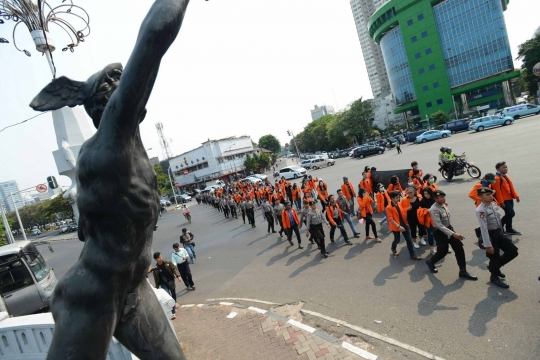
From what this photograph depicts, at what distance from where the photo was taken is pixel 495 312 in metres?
4.32

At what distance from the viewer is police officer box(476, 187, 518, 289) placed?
477 cm

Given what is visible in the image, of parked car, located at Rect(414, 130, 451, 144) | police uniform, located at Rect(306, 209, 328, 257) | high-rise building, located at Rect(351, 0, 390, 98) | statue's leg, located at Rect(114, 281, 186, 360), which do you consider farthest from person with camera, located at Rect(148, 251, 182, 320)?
high-rise building, located at Rect(351, 0, 390, 98)

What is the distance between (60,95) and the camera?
1.69 m

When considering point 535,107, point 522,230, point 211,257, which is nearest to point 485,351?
point 522,230

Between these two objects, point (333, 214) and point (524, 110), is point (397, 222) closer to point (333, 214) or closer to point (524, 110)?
point (333, 214)

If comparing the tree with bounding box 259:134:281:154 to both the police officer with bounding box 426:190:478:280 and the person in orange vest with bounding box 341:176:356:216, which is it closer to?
the person in orange vest with bounding box 341:176:356:216

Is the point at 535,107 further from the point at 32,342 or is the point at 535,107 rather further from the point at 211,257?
the point at 32,342

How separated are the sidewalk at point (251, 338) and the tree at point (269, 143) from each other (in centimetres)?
8811

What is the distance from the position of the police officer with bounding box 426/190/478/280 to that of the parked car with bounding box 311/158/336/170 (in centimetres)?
2837

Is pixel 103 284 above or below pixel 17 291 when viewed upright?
above

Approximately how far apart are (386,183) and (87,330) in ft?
36.5

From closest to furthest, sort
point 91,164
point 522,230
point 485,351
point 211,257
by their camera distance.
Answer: point 91,164, point 485,351, point 522,230, point 211,257

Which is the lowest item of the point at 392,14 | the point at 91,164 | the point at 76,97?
the point at 91,164

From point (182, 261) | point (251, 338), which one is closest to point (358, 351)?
point (251, 338)
